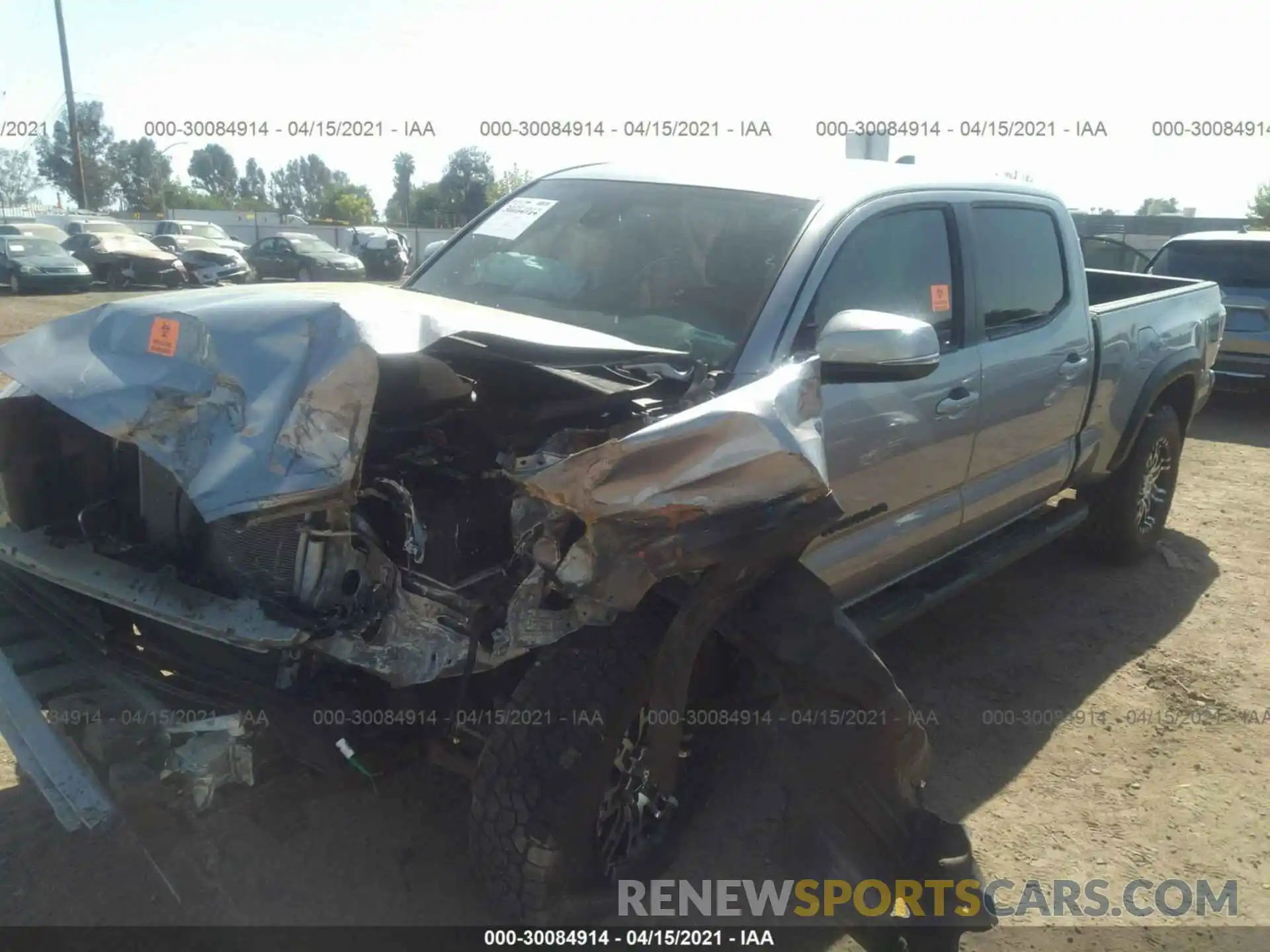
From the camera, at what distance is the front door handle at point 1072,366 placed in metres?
4.34

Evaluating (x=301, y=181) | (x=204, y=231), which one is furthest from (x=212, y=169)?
(x=204, y=231)

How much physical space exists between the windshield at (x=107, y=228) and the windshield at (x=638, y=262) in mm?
24030

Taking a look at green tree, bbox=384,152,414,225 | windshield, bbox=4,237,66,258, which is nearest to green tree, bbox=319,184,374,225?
green tree, bbox=384,152,414,225

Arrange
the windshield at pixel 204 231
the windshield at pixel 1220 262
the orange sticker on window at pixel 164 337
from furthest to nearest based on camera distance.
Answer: the windshield at pixel 204 231 < the windshield at pixel 1220 262 < the orange sticker on window at pixel 164 337

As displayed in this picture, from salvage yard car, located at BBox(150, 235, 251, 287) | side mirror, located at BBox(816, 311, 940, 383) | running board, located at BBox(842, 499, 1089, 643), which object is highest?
side mirror, located at BBox(816, 311, 940, 383)

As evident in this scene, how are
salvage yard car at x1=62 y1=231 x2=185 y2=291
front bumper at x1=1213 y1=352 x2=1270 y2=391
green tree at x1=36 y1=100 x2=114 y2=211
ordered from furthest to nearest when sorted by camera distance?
green tree at x1=36 y1=100 x2=114 y2=211, salvage yard car at x1=62 y1=231 x2=185 y2=291, front bumper at x1=1213 y1=352 x2=1270 y2=391

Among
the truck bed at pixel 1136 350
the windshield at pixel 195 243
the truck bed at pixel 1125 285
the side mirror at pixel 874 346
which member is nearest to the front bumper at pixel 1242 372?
the truck bed at pixel 1125 285

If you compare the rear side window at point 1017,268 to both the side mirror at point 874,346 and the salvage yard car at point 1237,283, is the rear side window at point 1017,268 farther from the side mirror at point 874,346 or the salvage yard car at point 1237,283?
the salvage yard car at point 1237,283

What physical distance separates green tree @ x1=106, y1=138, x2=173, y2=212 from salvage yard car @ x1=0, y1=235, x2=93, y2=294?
130ft

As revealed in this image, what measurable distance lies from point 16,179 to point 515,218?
59.8 meters

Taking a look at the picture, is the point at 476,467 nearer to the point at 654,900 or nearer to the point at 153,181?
the point at 654,900

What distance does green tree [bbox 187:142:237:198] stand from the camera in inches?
3162

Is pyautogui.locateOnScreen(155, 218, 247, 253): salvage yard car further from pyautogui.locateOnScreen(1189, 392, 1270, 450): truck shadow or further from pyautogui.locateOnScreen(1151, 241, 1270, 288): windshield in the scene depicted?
pyautogui.locateOnScreen(1189, 392, 1270, 450): truck shadow

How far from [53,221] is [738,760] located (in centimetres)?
3378
